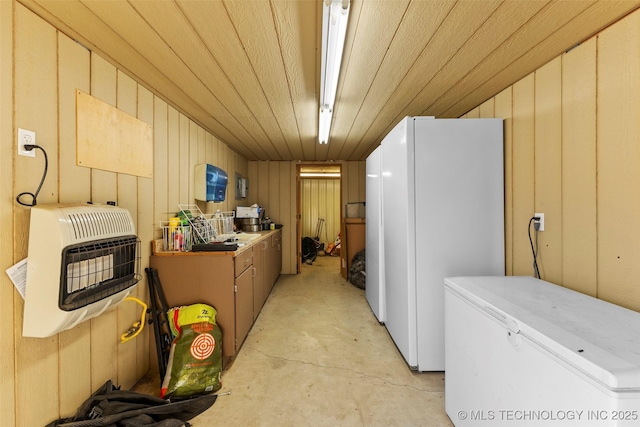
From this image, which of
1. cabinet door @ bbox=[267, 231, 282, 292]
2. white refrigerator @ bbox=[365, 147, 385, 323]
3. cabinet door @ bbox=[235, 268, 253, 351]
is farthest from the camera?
cabinet door @ bbox=[267, 231, 282, 292]

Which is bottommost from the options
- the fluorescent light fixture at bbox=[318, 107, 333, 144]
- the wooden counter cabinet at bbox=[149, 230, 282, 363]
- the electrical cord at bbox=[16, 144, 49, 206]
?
the wooden counter cabinet at bbox=[149, 230, 282, 363]

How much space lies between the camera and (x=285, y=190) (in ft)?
15.6

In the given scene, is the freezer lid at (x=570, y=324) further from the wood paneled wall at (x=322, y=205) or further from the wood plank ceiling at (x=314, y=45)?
the wood paneled wall at (x=322, y=205)

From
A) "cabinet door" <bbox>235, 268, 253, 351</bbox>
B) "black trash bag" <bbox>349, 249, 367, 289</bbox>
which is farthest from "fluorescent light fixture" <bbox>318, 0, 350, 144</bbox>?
"black trash bag" <bbox>349, 249, 367, 289</bbox>

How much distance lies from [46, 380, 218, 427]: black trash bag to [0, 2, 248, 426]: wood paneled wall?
0.30ft

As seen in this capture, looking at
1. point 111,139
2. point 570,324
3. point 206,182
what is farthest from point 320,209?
point 570,324

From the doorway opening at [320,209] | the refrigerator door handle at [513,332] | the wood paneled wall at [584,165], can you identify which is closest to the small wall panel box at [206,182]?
the refrigerator door handle at [513,332]

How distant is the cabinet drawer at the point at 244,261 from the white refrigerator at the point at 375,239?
135 cm

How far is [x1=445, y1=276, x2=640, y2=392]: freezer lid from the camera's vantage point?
0.67 meters

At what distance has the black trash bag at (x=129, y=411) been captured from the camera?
122 cm

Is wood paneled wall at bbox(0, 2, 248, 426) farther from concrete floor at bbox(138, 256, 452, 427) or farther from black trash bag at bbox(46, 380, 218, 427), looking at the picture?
concrete floor at bbox(138, 256, 452, 427)

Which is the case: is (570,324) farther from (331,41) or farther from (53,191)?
(53,191)

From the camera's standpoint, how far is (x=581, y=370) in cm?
71

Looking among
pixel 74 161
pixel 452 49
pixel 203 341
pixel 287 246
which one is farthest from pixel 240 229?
pixel 452 49
